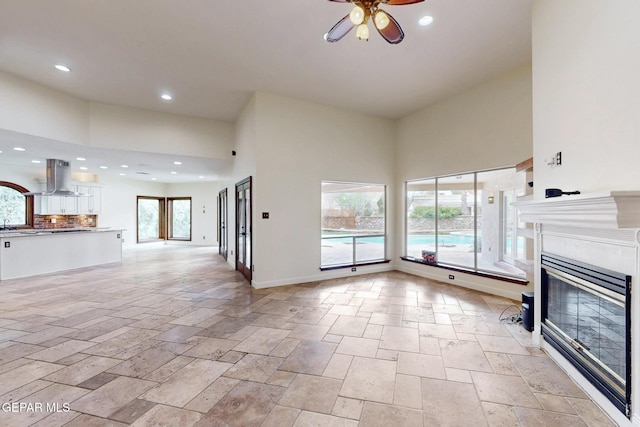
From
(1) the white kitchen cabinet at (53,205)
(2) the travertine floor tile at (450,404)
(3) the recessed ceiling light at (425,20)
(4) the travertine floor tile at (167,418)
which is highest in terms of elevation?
(3) the recessed ceiling light at (425,20)

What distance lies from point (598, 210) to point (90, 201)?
12456mm

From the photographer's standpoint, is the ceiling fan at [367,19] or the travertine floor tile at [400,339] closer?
the ceiling fan at [367,19]

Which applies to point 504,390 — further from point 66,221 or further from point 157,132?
point 66,221

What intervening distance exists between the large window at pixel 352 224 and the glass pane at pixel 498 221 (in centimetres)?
195

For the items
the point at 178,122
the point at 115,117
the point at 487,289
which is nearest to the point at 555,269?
the point at 487,289

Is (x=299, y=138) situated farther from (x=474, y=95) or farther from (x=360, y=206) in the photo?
(x=474, y=95)

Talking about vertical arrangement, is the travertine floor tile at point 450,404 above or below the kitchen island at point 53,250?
below

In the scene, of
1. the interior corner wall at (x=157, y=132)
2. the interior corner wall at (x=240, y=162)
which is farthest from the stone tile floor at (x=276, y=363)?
the interior corner wall at (x=157, y=132)

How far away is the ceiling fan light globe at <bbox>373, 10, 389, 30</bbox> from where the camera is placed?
87.7 inches

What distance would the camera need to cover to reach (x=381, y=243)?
626 centimetres

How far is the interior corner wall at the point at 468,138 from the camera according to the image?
161 inches

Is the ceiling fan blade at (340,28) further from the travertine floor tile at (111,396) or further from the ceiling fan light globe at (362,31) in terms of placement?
the travertine floor tile at (111,396)

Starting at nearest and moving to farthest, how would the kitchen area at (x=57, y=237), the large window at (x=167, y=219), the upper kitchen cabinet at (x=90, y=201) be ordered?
the kitchen area at (x=57, y=237), the upper kitchen cabinet at (x=90, y=201), the large window at (x=167, y=219)

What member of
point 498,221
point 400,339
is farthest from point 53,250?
point 498,221
